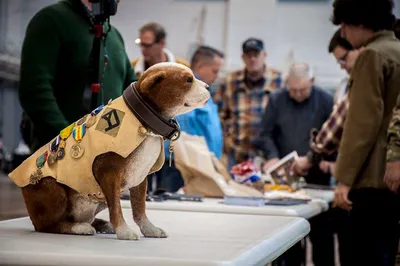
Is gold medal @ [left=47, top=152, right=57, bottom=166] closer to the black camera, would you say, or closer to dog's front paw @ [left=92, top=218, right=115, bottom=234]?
dog's front paw @ [left=92, top=218, right=115, bottom=234]

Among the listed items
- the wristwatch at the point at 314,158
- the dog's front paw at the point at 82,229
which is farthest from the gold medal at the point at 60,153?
the wristwatch at the point at 314,158

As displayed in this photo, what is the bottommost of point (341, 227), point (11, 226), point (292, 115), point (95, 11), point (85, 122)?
point (341, 227)

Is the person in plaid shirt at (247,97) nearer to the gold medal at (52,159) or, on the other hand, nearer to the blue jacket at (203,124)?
the blue jacket at (203,124)

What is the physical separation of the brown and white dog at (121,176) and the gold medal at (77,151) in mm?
37

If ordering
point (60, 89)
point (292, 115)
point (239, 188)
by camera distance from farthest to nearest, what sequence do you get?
1. point (292, 115)
2. point (239, 188)
3. point (60, 89)

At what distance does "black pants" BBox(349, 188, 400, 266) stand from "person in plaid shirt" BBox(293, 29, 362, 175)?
2.54 ft

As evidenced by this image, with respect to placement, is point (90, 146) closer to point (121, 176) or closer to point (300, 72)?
point (121, 176)

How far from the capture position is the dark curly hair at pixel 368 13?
2.72 metres

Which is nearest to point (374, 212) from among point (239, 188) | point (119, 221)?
point (239, 188)

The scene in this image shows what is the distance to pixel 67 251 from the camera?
127 centimetres

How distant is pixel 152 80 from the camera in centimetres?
154

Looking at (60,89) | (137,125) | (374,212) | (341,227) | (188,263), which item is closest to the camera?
(188,263)

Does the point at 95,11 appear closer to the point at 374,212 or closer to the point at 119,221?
the point at 119,221

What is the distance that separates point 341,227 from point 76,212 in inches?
109
